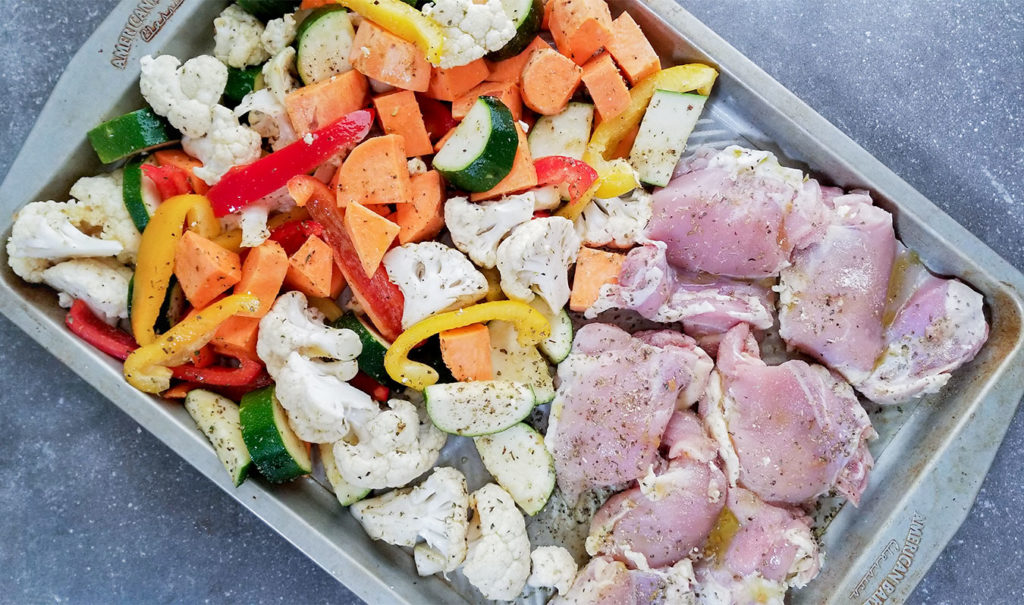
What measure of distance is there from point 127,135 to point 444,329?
1182 millimetres

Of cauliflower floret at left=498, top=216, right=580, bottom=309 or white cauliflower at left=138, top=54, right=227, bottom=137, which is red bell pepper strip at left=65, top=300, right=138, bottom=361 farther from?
cauliflower floret at left=498, top=216, right=580, bottom=309

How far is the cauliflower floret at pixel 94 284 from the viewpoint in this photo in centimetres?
220

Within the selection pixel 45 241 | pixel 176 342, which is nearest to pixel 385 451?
pixel 176 342

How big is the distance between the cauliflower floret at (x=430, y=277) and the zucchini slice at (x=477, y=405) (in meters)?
0.25

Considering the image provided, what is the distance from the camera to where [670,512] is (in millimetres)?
2350

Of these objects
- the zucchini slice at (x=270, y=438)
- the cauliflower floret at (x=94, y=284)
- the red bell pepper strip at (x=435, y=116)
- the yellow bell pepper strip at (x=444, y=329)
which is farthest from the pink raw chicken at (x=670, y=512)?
the cauliflower floret at (x=94, y=284)

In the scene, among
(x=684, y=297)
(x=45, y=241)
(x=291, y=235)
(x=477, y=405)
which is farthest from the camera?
(x=684, y=297)

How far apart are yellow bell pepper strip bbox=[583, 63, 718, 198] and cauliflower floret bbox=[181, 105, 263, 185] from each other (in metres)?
1.11

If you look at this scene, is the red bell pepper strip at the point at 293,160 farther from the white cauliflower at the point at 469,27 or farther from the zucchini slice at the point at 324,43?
the white cauliflower at the point at 469,27

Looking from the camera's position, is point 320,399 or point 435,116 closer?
point 320,399

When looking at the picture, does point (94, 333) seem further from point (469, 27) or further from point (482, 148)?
point (469, 27)

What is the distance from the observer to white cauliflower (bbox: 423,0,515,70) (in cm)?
212

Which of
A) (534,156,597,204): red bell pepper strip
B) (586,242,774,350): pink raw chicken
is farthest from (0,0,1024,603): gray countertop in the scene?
(534,156,597,204): red bell pepper strip

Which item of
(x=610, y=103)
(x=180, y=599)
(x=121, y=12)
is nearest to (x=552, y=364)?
(x=610, y=103)
